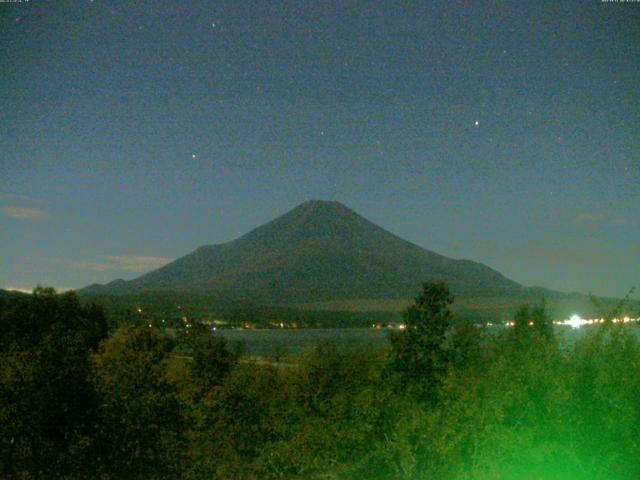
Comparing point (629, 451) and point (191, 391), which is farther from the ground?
point (629, 451)

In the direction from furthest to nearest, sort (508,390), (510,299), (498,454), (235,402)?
(510,299)
(235,402)
(508,390)
(498,454)

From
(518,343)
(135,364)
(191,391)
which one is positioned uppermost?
(518,343)

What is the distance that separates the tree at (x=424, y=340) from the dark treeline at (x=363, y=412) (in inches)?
1.6

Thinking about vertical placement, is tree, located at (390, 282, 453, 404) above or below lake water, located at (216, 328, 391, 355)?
above

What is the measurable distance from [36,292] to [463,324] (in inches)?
1195

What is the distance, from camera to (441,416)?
7.60 metres

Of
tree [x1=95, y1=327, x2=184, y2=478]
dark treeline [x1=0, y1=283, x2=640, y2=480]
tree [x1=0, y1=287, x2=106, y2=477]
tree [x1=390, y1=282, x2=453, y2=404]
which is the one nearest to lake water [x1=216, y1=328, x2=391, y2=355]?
tree [x1=390, y1=282, x2=453, y2=404]

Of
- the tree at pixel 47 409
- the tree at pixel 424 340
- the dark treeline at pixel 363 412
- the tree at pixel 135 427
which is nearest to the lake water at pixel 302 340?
the tree at pixel 424 340

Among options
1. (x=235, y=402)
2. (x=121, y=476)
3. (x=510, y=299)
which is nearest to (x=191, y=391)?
(x=235, y=402)

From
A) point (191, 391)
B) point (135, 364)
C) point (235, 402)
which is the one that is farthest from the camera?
point (191, 391)

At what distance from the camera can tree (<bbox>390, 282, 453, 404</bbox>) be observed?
1867 centimetres

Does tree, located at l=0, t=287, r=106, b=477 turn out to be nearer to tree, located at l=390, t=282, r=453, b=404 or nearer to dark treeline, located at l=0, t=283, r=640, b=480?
dark treeline, located at l=0, t=283, r=640, b=480

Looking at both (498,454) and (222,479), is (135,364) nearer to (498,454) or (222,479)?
(222,479)

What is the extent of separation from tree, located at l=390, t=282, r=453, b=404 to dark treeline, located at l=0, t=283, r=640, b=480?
0.04 meters
